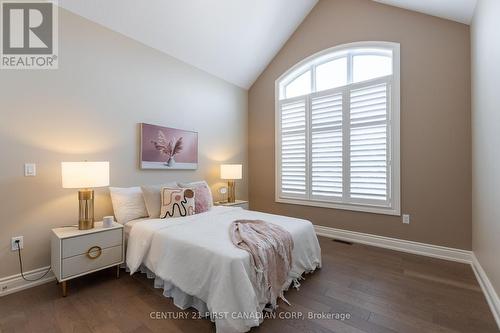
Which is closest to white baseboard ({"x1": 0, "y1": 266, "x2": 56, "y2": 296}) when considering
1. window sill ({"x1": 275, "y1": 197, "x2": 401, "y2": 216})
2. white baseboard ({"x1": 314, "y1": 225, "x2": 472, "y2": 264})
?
window sill ({"x1": 275, "y1": 197, "x2": 401, "y2": 216})

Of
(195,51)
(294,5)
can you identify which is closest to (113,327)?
(195,51)

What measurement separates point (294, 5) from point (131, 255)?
4.17 m

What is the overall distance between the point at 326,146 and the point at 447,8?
2.10 metres

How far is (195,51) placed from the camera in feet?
11.4

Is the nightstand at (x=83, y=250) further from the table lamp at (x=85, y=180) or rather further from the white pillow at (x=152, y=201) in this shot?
the white pillow at (x=152, y=201)

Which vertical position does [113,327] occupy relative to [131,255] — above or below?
below

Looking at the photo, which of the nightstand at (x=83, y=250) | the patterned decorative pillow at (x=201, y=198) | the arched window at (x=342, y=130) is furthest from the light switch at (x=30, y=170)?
the arched window at (x=342, y=130)

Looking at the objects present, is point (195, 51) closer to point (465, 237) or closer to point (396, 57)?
point (396, 57)

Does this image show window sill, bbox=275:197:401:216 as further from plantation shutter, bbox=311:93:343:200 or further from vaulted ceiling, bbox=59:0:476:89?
vaulted ceiling, bbox=59:0:476:89

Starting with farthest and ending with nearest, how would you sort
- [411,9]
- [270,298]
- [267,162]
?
[267,162] → [411,9] → [270,298]

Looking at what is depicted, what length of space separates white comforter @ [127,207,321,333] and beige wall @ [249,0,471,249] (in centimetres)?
154

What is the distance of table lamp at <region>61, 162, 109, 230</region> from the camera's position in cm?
210

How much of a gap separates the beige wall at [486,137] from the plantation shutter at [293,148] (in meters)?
2.12

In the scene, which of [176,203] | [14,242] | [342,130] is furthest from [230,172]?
[14,242]
